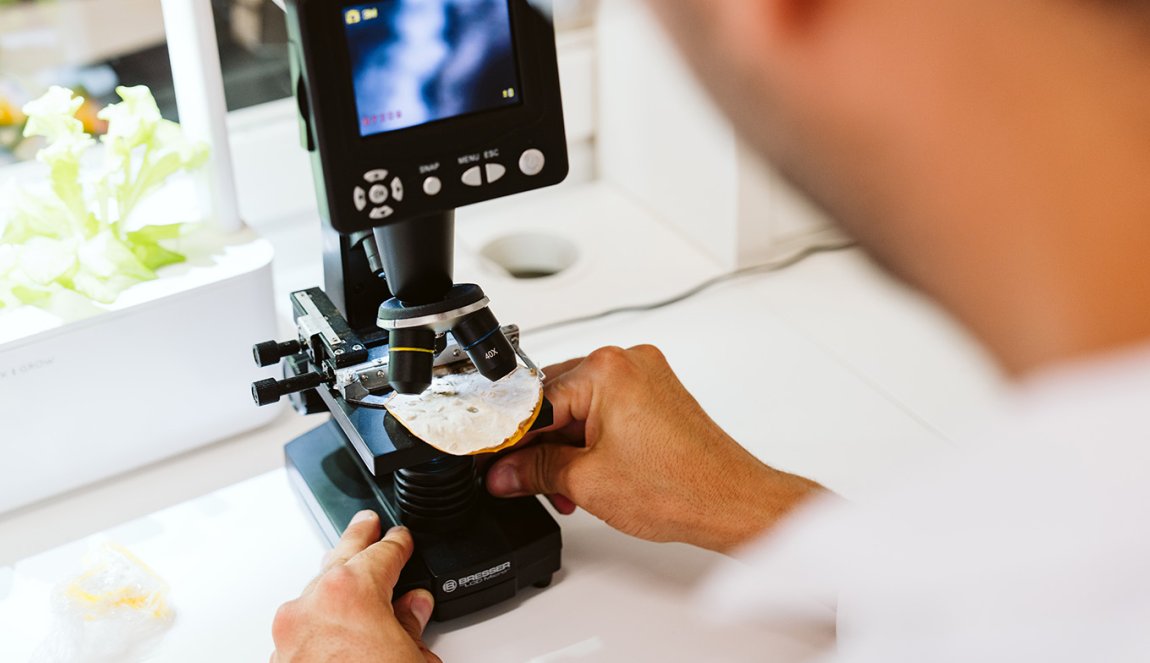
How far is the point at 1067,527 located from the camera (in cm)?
41

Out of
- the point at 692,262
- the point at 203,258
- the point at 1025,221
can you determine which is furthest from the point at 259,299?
the point at 1025,221

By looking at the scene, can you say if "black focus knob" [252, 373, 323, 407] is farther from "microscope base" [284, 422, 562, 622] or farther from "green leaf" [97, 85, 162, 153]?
"green leaf" [97, 85, 162, 153]

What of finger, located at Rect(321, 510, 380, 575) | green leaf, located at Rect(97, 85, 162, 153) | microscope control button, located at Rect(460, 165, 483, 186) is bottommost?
finger, located at Rect(321, 510, 380, 575)

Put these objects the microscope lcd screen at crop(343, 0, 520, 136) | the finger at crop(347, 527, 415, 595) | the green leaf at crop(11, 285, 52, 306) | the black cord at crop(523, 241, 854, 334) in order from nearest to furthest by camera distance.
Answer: the microscope lcd screen at crop(343, 0, 520, 136)
the finger at crop(347, 527, 415, 595)
the green leaf at crop(11, 285, 52, 306)
the black cord at crop(523, 241, 854, 334)

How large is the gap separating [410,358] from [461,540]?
0.19m

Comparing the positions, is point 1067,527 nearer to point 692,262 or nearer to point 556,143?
point 556,143

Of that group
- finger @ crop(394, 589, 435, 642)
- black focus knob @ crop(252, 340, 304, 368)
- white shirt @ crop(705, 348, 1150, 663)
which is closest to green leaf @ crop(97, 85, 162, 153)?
black focus knob @ crop(252, 340, 304, 368)

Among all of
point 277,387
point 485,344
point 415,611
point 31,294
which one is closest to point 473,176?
point 485,344

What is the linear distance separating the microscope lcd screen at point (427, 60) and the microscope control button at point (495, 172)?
39 mm

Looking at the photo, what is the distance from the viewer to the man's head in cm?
19

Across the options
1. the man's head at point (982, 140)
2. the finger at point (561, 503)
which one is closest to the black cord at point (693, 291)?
the finger at point (561, 503)

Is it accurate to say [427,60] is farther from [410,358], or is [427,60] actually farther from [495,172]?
[410,358]

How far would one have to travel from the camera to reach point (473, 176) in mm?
770

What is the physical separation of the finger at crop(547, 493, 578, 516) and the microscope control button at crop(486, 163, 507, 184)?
30cm
